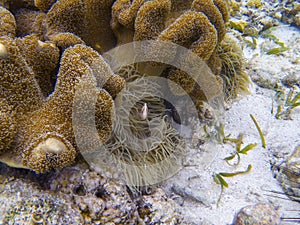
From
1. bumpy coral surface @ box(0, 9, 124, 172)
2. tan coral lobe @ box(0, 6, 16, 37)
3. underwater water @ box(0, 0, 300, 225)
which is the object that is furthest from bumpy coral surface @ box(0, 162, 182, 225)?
tan coral lobe @ box(0, 6, 16, 37)

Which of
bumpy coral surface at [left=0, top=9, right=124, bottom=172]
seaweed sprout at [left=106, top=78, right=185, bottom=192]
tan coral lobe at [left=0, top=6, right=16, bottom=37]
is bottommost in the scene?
seaweed sprout at [left=106, top=78, right=185, bottom=192]

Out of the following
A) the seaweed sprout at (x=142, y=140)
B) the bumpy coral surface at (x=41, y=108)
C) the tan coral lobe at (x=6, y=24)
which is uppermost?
the tan coral lobe at (x=6, y=24)

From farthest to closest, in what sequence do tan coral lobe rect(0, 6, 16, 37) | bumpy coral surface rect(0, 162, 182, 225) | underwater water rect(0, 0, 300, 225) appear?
tan coral lobe rect(0, 6, 16, 37)
underwater water rect(0, 0, 300, 225)
bumpy coral surface rect(0, 162, 182, 225)

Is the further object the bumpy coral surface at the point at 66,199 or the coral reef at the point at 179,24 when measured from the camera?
the coral reef at the point at 179,24

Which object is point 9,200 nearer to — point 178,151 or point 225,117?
point 178,151

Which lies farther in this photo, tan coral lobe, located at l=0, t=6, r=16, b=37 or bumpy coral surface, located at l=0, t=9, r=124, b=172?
tan coral lobe, located at l=0, t=6, r=16, b=37

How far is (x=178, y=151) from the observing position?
221cm

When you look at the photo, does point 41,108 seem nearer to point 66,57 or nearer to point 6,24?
point 66,57

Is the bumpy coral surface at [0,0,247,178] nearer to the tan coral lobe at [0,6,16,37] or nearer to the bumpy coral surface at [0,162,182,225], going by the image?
the tan coral lobe at [0,6,16,37]

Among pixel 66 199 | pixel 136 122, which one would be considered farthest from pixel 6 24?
pixel 66 199

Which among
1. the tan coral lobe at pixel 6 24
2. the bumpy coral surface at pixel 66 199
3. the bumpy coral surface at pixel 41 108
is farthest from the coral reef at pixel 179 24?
the bumpy coral surface at pixel 66 199

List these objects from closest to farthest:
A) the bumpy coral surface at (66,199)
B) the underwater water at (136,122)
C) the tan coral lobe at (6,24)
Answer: the bumpy coral surface at (66,199) → the underwater water at (136,122) → the tan coral lobe at (6,24)

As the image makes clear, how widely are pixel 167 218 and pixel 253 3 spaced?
4070 millimetres

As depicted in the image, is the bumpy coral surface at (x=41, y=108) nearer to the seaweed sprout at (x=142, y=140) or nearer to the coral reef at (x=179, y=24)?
the seaweed sprout at (x=142, y=140)
